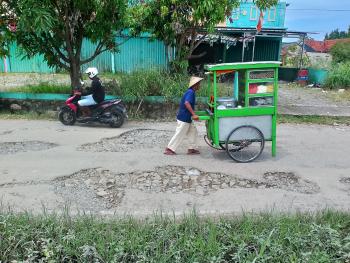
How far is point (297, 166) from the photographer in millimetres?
5242

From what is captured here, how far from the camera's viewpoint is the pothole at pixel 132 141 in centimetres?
598

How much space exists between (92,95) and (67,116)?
79 cm

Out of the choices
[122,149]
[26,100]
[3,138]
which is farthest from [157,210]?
[26,100]

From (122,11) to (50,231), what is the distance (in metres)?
5.85

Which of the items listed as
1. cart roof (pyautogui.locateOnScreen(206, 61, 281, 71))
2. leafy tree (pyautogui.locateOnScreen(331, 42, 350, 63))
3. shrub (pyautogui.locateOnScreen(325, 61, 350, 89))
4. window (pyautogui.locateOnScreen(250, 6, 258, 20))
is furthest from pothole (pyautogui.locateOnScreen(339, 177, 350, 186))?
leafy tree (pyautogui.locateOnScreen(331, 42, 350, 63))

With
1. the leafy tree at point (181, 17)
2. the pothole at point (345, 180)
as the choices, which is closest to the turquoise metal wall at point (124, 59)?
the leafy tree at point (181, 17)

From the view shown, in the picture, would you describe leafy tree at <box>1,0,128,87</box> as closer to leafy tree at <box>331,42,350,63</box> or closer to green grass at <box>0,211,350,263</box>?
green grass at <box>0,211,350,263</box>

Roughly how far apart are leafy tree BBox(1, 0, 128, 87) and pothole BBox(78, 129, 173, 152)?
2.59 meters

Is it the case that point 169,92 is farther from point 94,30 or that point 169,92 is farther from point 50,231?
point 50,231

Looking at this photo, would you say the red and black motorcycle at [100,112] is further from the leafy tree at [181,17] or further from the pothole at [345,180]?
the pothole at [345,180]

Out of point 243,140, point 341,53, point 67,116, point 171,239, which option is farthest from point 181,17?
point 341,53

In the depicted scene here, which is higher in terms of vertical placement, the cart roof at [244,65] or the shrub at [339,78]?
the cart roof at [244,65]

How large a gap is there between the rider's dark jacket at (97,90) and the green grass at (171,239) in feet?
14.0

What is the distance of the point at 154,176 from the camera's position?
15.7 feet
